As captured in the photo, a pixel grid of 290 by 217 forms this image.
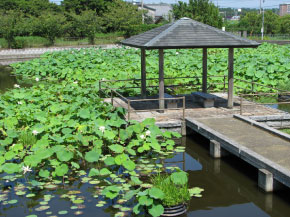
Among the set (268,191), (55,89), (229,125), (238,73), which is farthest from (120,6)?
(268,191)

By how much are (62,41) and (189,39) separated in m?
33.0

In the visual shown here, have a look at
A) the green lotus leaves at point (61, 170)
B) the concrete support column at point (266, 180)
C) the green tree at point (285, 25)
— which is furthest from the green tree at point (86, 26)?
the concrete support column at point (266, 180)

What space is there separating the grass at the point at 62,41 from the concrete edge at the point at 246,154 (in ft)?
104

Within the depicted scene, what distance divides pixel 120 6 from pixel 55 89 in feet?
126

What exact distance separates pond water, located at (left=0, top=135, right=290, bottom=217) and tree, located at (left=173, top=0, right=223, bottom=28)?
117 feet

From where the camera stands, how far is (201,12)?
143 ft

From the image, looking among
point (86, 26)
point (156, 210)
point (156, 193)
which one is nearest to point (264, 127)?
point (156, 193)

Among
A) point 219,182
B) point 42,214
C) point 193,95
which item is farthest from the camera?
point 193,95

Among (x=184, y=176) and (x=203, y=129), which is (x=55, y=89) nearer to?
(x=203, y=129)

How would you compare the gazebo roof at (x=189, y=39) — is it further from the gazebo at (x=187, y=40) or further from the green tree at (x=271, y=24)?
the green tree at (x=271, y=24)

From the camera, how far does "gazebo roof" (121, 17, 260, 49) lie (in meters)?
11.0

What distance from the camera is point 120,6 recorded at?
51.1 metres

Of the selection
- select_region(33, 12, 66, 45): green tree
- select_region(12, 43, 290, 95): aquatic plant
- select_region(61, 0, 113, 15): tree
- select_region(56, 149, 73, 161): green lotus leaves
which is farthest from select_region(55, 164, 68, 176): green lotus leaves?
select_region(61, 0, 113, 15): tree

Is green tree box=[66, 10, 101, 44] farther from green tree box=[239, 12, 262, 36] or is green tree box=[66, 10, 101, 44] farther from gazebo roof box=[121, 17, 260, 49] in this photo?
green tree box=[239, 12, 262, 36]
